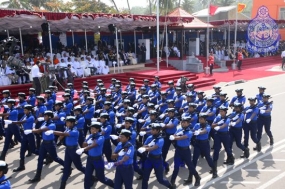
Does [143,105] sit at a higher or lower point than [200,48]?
lower

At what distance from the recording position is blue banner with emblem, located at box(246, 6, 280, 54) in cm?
3238

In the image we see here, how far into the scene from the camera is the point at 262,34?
3303cm

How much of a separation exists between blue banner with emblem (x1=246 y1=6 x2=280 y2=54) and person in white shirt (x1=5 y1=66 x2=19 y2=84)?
78.8 ft

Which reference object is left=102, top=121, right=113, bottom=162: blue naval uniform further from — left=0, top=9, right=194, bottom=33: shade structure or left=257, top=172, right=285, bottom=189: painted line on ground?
left=0, top=9, right=194, bottom=33: shade structure

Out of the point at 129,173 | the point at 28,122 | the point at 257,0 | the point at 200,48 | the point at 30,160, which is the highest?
the point at 257,0

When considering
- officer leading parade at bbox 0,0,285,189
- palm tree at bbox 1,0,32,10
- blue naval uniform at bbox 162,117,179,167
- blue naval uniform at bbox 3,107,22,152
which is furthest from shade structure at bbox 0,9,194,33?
palm tree at bbox 1,0,32,10

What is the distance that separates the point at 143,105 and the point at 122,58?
49.2ft

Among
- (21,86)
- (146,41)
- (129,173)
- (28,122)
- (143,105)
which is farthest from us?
(146,41)

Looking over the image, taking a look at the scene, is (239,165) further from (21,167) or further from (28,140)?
(21,167)

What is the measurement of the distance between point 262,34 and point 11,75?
85.6 ft

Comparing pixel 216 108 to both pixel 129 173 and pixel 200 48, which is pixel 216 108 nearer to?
pixel 129 173

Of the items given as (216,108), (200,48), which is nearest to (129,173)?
(216,108)

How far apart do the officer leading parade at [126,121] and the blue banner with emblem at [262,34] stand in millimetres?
7594

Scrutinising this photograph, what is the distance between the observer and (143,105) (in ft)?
32.4
